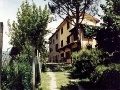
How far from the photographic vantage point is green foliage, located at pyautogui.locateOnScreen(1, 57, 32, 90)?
38.5ft

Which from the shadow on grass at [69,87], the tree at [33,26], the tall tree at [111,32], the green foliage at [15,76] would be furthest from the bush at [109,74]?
the tree at [33,26]

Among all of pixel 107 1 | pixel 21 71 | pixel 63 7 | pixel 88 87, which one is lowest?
pixel 88 87

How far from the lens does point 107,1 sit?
43.3 feet

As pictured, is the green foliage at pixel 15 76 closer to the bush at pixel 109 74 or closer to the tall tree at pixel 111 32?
the bush at pixel 109 74

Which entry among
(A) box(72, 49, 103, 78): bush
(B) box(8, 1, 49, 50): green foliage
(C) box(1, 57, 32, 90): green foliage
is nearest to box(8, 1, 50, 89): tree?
(B) box(8, 1, 49, 50): green foliage

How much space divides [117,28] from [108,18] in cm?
84

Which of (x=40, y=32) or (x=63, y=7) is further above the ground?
(x=63, y=7)

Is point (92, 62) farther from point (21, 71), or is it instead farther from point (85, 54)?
point (21, 71)

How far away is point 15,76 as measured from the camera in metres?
11.8

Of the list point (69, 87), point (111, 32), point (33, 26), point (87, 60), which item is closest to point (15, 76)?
point (69, 87)

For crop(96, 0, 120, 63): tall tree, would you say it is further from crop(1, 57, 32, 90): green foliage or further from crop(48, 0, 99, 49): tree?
crop(48, 0, 99, 49): tree

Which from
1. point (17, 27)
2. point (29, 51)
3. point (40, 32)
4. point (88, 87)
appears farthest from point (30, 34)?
point (88, 87)

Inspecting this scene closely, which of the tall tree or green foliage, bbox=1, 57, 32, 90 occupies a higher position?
the tall tree

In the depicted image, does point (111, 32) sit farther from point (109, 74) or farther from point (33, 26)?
point (33, 26)
